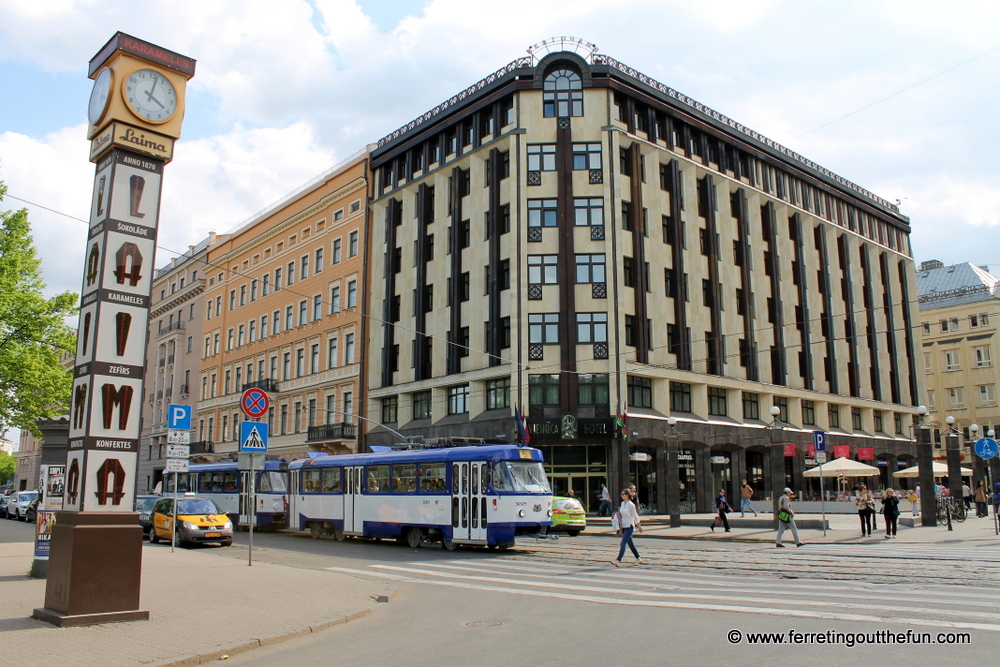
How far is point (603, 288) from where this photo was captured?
41781 millimetres

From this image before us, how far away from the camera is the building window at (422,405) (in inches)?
1855

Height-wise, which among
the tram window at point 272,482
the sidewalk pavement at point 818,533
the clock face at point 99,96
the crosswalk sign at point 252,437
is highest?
the clock face at point 99,96

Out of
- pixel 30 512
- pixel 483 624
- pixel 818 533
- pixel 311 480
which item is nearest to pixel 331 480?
pixel 311 480

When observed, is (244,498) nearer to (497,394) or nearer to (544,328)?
(497,394)

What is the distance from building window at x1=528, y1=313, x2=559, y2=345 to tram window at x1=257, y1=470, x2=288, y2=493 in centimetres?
1448

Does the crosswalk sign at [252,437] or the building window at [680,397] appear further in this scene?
the building window at [680,397]

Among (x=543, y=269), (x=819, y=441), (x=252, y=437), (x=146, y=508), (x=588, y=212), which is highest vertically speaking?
(x=588, y=212)

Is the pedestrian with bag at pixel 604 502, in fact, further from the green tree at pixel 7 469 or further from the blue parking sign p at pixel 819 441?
the green tree at pixel 7 469

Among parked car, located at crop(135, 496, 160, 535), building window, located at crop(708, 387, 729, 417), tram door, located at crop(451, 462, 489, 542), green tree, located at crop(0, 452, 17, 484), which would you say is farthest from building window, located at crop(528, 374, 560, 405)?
green tree, located at crop(0, 452, 17, 484)

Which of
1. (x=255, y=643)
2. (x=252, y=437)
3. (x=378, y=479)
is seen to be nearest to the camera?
(x=255, y=643)

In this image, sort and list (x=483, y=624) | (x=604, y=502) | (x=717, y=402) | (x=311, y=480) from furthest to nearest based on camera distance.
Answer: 1. (x=717, y=402)
2. (x=604, y=502)
3. (x=311, y=480)
4. (x=483, y=624)

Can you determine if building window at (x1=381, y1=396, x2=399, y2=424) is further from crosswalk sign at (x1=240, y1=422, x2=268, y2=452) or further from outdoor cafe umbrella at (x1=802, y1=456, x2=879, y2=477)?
crosswalk sign at (x1=240, y1=422, x2=268, y2=452)

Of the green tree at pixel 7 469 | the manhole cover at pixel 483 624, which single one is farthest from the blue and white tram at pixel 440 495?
the green tree at pixel 7 469

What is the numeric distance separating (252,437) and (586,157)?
29839 mm
